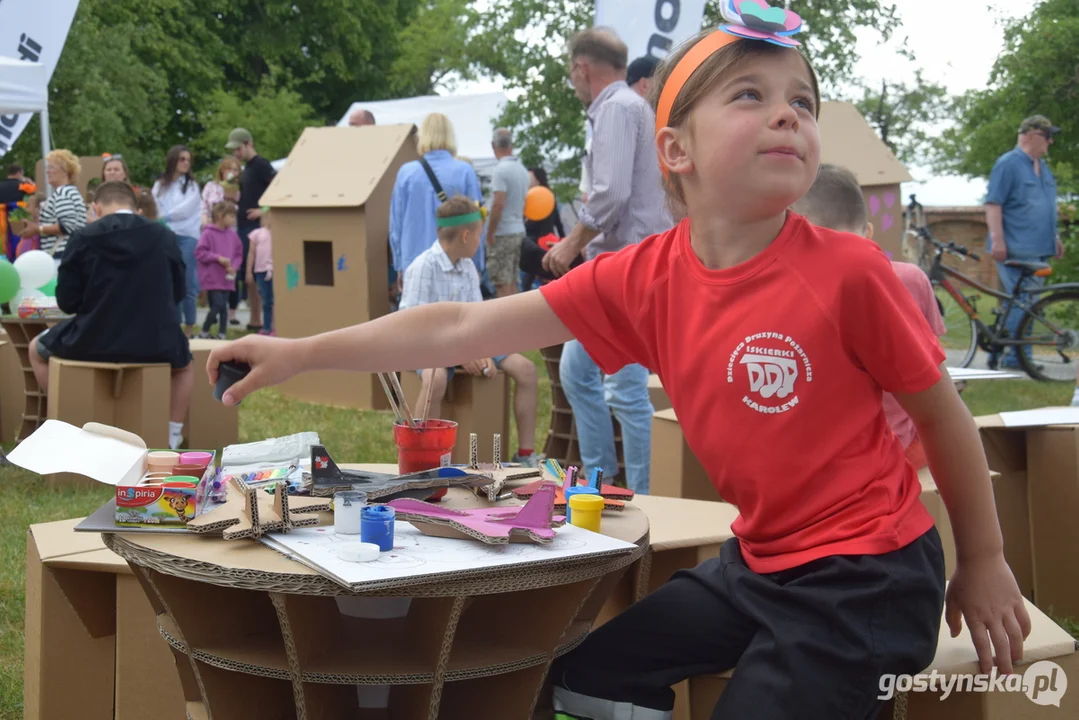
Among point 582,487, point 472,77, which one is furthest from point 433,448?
point 472,77

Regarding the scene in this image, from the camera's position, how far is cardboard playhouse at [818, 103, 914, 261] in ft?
29.5

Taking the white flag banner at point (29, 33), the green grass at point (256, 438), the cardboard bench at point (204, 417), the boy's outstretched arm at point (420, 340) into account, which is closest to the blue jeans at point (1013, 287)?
the green grass at point (256, 438)

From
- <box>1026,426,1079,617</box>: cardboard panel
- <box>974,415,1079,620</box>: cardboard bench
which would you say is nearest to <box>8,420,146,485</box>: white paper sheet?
<box>974,415,1079,620</box>: cardboard bench

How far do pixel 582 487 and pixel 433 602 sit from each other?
558 millimetres

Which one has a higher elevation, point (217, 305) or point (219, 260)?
point (219, 260)

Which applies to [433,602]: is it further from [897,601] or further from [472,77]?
[472,77]

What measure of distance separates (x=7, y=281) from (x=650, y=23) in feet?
13.8

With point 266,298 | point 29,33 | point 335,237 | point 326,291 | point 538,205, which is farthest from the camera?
point 266,298

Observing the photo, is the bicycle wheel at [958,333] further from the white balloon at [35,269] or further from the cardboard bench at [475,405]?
the white balloon at [35,269]

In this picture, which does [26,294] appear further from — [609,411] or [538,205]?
[609,411]

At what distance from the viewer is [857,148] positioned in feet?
30.5

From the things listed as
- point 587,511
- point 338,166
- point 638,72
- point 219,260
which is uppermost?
point 638,72

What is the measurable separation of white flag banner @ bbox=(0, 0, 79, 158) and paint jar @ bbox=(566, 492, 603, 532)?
1003cm

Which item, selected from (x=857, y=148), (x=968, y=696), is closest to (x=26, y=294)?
(x=968, y=696)
